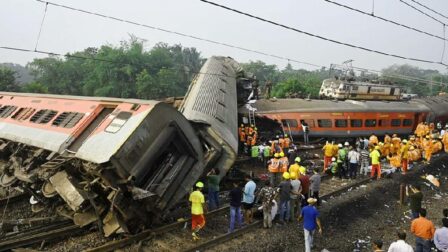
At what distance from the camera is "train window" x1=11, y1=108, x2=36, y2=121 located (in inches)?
497

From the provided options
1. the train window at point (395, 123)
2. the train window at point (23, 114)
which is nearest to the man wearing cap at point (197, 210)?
the train window at point (23, 114)

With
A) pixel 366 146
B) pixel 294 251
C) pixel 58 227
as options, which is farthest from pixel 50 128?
pixel 366 146

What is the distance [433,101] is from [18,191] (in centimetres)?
2946

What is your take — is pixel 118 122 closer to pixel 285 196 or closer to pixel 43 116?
pixel 43 116

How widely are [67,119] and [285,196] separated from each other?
621 cm

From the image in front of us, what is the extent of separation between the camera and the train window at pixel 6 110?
45.5 feet

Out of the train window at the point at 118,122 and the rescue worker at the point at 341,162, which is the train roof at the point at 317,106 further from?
the train window at the point at 118,122

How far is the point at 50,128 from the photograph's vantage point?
34.9 ft

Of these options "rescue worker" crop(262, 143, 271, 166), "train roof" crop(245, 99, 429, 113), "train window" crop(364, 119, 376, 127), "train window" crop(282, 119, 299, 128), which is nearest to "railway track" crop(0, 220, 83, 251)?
"rescue worker" crop(262, 143, 271, 166)

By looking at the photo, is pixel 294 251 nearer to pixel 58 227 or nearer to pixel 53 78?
pixel 58 227

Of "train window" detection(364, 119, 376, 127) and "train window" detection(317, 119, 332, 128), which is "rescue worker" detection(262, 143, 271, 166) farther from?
"train window" detection(364, 119, 376, 127)

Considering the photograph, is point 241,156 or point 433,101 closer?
point 241,156

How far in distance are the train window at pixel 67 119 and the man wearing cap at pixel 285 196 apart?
5.58 meters

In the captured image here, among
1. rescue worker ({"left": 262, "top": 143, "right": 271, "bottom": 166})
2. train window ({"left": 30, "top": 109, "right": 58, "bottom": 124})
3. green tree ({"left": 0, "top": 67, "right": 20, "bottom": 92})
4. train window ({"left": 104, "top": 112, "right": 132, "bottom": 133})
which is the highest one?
train window ({"left": 104, "top": 112, "right": 132, "bottom": 133})
